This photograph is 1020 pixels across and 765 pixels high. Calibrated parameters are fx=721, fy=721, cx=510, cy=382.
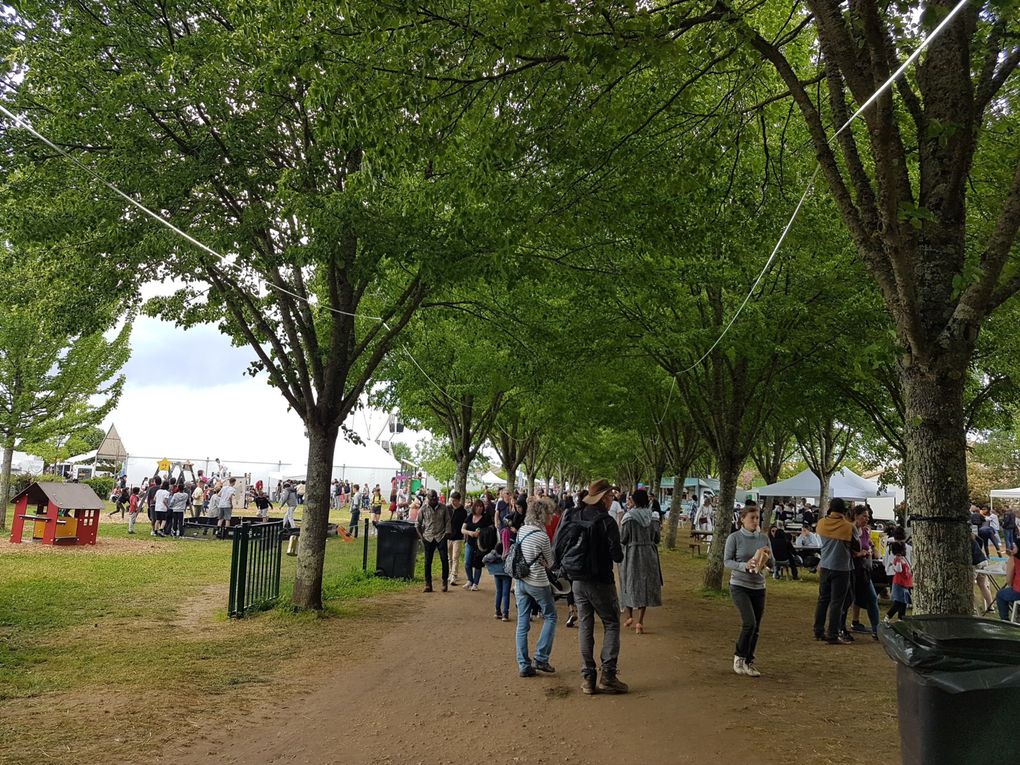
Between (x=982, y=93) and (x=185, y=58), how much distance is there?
7.17m

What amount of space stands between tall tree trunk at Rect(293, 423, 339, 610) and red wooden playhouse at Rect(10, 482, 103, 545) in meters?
9.72

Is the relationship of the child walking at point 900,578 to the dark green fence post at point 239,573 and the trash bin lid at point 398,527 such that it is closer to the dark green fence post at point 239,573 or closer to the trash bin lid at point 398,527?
the trash bin lid at point 398,527

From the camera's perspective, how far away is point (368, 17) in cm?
561

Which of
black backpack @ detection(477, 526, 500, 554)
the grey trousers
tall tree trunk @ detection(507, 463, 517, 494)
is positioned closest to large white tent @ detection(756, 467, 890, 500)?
tall tree trunk @ detection(507, 463, 517, 494)

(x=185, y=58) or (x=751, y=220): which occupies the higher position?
(x=185, y=58)

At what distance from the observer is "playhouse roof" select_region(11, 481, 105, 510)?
16.9 metres

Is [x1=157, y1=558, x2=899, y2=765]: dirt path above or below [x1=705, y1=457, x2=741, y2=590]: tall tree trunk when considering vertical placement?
below

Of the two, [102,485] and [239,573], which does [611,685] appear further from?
[102,485]

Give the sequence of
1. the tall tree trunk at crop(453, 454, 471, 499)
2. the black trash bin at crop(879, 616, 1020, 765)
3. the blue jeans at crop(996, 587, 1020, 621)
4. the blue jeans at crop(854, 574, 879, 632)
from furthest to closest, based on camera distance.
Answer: the tall tree trunk at crop(453, 454, 471, 499) → the blue jeans at crop(854, 574, 879, 632) → the blue jeans at crop(996, 587, 1020, 621) → the black trash bin at crop(879, 616, 1020, 765)

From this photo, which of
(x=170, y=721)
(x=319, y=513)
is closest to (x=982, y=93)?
(x=170, y=721)

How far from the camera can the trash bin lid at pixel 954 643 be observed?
3574 millimetres

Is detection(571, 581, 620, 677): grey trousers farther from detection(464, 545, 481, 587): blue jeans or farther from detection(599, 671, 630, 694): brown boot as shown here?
detection(464, 545, 481, 587): blue jeans

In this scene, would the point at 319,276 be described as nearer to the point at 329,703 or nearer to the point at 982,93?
the point at 329,703

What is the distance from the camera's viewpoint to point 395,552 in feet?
47.8
